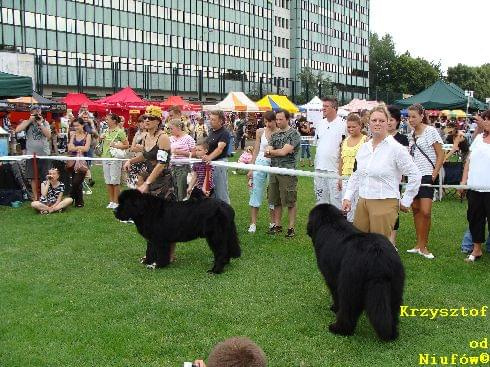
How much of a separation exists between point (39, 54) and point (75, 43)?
4604mm

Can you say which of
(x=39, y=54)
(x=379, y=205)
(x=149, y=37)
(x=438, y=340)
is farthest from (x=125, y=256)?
(x=149, y=37)

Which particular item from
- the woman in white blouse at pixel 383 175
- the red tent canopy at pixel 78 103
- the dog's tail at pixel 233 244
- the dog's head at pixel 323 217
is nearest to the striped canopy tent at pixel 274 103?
the red tent canopy at pixel 78 103

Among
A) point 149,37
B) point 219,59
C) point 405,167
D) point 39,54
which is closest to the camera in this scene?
point 405,167

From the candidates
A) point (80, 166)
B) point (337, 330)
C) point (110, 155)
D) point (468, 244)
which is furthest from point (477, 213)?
point (80, 166)

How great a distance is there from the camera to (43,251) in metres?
7.39

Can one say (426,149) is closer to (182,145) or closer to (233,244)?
(233,244)

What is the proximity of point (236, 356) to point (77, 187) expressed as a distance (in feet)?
31.4

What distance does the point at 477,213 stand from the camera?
265 inches

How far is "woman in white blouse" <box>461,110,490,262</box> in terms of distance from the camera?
21.2 feet

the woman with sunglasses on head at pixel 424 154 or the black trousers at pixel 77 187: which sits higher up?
the woman with sunglasses on head at pixel 424 154

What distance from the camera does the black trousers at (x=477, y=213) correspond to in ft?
21.9

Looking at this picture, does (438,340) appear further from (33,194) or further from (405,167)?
(33,194)

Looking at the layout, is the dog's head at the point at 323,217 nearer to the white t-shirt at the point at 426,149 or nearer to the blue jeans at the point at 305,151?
the white t-shirt at the point at 426,149

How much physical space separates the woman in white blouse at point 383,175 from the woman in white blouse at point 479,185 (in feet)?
6.62
